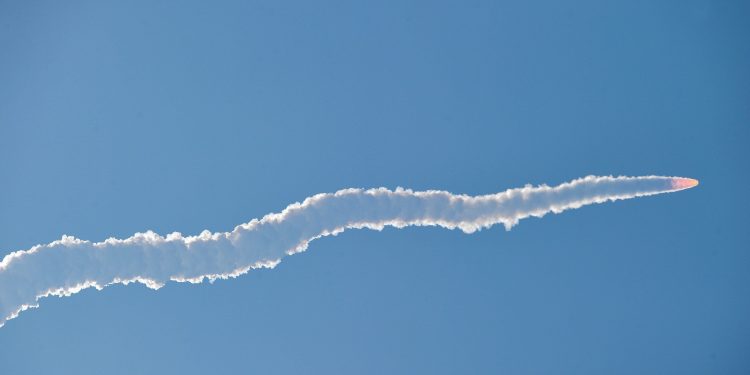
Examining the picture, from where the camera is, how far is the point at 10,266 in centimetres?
6756

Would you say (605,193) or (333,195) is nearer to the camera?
(333,195)

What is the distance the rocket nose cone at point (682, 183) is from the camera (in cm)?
7700

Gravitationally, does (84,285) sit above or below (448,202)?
below

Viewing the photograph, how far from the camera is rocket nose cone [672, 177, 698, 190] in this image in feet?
253

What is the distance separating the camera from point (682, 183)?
77.2 metres

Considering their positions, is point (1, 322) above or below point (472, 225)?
below

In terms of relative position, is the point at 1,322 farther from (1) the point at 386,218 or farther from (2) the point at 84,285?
(1) the point at 386,218

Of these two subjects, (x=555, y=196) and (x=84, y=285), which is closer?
(x=84, y=285)

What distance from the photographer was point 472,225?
74688mm

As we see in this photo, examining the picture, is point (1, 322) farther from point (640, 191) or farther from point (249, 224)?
point (640, 191)

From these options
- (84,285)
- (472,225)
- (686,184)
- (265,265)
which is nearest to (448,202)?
(472,225)

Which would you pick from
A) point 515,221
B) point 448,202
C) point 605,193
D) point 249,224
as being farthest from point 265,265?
point 605,193

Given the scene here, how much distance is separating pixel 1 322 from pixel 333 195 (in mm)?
27589

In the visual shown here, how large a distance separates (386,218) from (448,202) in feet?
20.3
